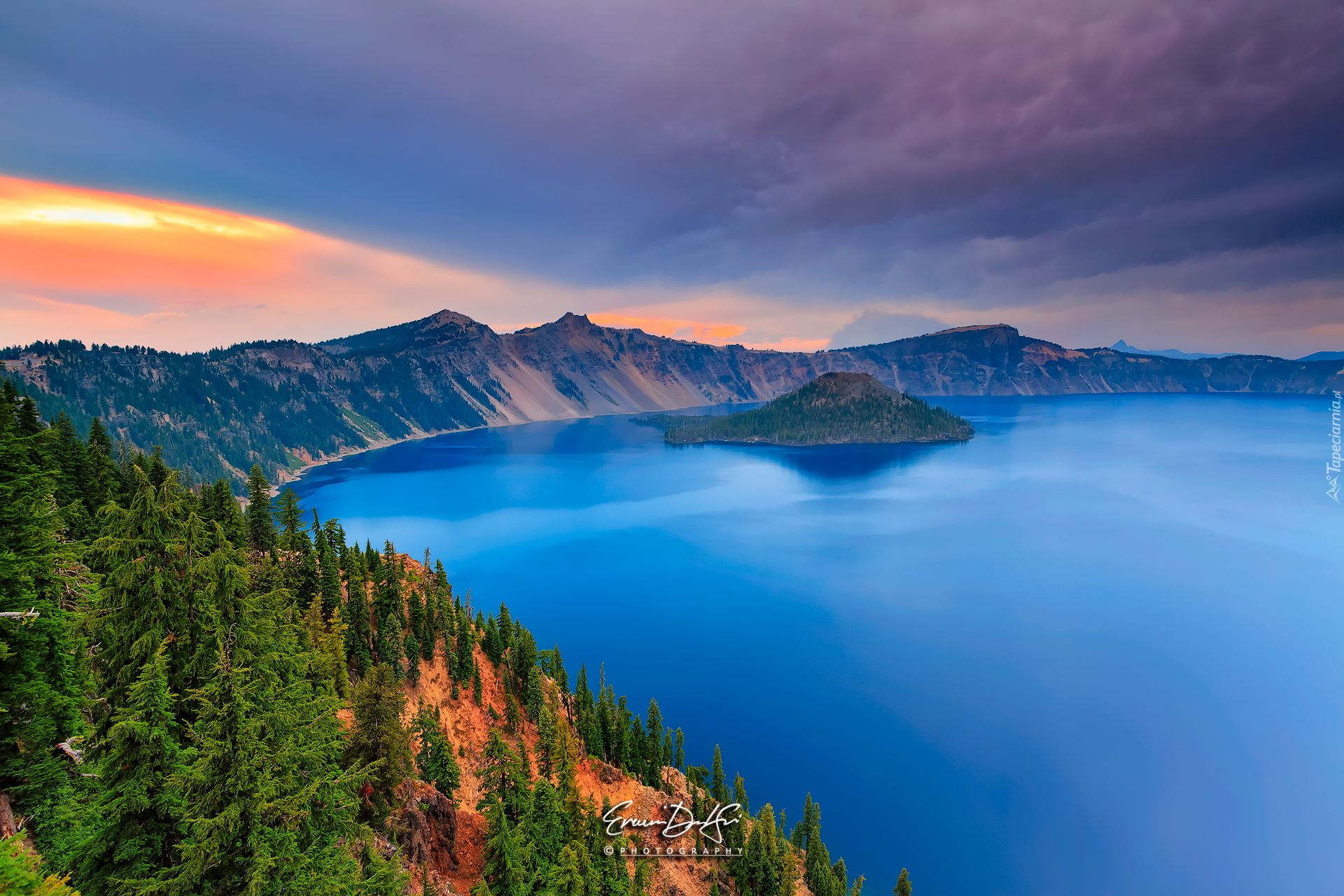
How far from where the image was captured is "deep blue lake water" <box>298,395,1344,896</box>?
4278 centimetres

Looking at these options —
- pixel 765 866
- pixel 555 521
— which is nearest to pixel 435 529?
pixel 555 521

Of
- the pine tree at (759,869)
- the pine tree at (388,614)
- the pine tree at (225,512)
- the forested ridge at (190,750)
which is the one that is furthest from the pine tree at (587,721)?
the pine tree at (225,512)

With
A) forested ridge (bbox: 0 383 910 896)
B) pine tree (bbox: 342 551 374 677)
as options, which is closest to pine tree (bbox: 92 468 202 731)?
forested ridge (bbox: 0 383 910 896)

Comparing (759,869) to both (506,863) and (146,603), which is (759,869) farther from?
(146,603)

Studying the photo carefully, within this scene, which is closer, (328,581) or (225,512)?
(225,512)

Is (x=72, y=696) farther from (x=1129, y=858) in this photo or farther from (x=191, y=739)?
(x=1129, y=858)

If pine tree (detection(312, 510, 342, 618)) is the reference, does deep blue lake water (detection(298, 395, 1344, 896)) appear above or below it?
below

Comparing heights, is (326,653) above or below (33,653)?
below

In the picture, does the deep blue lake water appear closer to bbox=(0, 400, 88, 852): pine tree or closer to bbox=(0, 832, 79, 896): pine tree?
bbox=(0, 400, 88, 852): pine tree

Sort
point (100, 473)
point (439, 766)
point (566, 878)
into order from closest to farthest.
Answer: point (566, 878), point (439, 766), point (100, 473)

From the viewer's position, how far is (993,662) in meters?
65.5

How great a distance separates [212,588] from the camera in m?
13.3

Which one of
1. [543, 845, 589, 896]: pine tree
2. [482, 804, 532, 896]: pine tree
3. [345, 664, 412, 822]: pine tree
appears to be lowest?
[543, 845, 589, 896]: pine tree

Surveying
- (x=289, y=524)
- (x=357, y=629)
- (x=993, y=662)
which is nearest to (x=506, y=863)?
(x=357, y=629)
